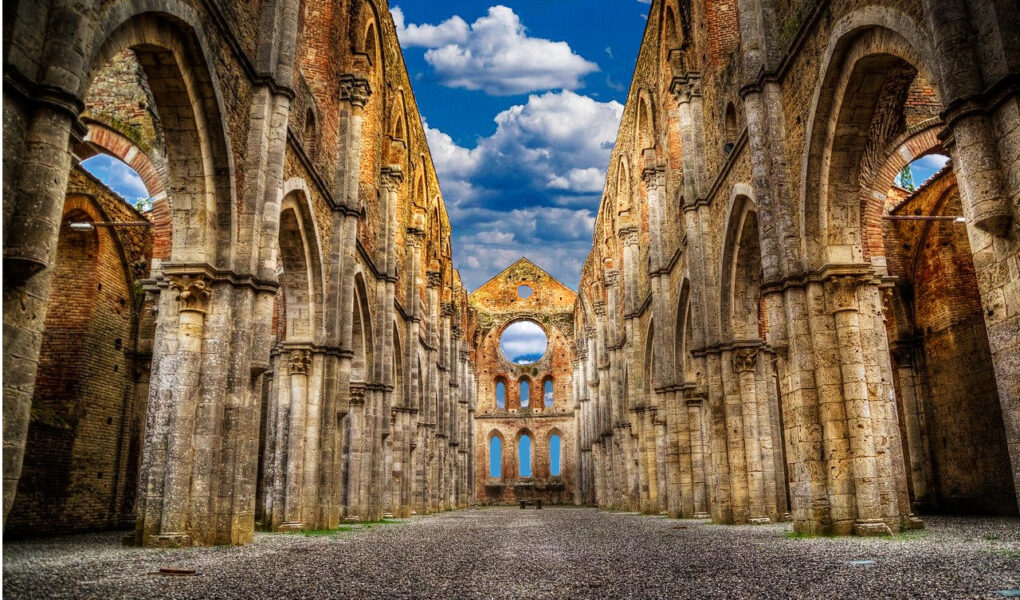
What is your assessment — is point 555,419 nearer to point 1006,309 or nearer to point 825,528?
point 825,528

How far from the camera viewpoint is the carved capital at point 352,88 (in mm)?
17375

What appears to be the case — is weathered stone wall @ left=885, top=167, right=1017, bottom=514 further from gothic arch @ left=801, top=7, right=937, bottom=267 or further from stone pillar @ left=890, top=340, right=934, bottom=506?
gothic arch @ left=801, top=7, right=937, bottom=267

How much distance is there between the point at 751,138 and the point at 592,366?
27.6 metres

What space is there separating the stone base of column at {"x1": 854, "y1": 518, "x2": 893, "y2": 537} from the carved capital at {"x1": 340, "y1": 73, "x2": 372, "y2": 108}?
13.8 m

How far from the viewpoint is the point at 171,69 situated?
945 centimetres

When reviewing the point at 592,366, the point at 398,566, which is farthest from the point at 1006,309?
the point at 592,366

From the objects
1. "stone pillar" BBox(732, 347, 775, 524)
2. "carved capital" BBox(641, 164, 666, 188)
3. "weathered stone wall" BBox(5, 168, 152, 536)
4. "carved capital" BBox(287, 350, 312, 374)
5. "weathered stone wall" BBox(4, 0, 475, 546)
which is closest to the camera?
"weathered stone wall" BBox(4, 0, 475, 546)

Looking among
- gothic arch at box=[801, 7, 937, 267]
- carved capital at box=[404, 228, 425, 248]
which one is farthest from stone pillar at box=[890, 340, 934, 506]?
carved capital at box=[404, 228, 425, 248]

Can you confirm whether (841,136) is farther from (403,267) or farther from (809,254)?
(403,267)

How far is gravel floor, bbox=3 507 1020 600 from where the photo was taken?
17.4 feet

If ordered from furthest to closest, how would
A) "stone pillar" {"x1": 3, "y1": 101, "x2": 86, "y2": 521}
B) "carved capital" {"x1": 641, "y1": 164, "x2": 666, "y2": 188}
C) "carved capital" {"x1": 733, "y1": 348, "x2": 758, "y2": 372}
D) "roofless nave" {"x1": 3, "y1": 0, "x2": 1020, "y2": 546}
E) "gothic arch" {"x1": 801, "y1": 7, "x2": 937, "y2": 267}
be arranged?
"carved capital" {"x1": 641, "y1": 164, "x2": 666, "y2": 188}, "carved capital" {"x1": 733, "y1": 348, "x2": 758, "y2": 372}, "gothic arch" {"x1": 801, "y1": 7, "x2": 937, "y2": 267}, "roofless nave" {"x1": 3, "y1": 0, "x2": 1020, "y2": 546}, "stone pillar" {"x1": 3, "y1": 101, "x2": 86, "y2": 521}

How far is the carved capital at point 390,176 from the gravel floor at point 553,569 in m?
14.3

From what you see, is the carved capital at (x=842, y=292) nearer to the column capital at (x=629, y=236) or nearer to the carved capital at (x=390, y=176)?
the carved capital at (x=390, y=176)

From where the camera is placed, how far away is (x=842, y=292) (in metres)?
10.4
